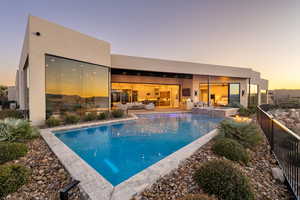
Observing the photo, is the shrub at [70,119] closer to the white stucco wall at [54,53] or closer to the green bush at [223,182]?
the white stucco wall at [54,53]

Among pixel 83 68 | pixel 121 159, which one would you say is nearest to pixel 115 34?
pixel 83 68

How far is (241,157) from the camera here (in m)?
3.07

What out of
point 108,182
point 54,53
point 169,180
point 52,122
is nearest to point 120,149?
point 108,182

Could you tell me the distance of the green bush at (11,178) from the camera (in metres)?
2.05

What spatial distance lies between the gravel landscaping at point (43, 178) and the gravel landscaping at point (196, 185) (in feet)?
4.29

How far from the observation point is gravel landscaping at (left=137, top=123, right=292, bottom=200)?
6.78 ft

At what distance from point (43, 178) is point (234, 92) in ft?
68.2

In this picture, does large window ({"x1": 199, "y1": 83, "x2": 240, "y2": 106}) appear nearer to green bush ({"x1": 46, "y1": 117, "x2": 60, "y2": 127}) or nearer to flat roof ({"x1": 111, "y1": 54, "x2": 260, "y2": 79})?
flat roof ({"x1": 111, "y1": 54, "x2": 260, "y2": 79})

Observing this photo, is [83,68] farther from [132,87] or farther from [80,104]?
[132,87]

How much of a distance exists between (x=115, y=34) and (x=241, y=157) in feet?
45.2

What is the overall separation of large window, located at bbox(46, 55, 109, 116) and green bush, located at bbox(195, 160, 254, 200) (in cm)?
808

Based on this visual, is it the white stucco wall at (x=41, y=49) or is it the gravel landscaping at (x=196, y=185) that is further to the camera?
the white stucco wall at (x=41, y=49)

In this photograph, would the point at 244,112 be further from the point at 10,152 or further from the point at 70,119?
the point at 10,152

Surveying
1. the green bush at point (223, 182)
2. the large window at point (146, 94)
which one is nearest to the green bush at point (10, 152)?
the green bush at point (223, 182)
